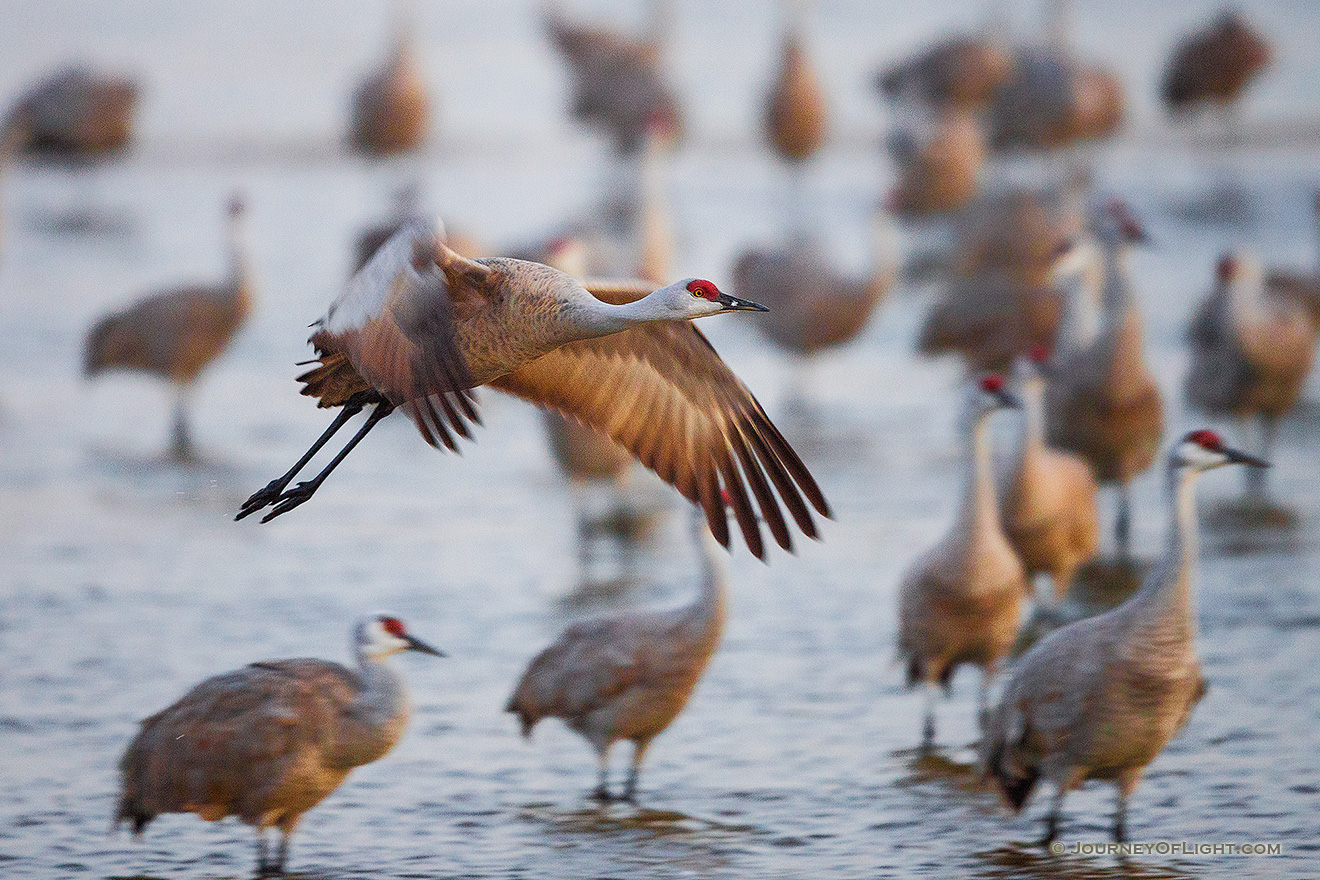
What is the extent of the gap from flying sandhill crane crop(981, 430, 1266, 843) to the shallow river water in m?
0.26

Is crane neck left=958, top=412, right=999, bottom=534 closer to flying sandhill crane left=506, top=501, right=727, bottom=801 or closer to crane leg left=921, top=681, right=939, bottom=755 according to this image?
crane leg left=921, top=681, right=939, bottom=755

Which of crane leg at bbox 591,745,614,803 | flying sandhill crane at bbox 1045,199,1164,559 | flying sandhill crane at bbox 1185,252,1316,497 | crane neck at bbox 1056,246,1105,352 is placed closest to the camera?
crane leg at bbox 591,745,614,803

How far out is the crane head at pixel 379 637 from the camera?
655 centimetres

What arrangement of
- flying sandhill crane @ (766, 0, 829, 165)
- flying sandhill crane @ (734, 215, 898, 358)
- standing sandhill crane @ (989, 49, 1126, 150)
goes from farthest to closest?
1. standing sandhill crane @ (989, 49, 1126, 150)
2. flying sandhill crane @ (766, 0, 829, 165)
3. flying sandhill crane @ (734, 215, 898, 358)

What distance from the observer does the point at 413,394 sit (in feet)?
18.2

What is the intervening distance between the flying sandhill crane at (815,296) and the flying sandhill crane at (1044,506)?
480 centimetres

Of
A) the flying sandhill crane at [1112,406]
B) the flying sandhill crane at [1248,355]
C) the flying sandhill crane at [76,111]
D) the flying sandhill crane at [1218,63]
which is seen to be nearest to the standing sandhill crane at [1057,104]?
the flying sandhill crane at [1218,63]

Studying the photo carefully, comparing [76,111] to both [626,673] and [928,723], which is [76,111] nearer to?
[928,723]

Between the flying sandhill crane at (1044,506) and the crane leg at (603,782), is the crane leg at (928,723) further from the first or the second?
the flying sandhill crane at (1044,506)

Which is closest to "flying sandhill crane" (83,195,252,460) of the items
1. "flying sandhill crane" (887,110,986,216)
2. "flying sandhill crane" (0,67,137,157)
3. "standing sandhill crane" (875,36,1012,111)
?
"flying sandhill crane" (887,110,986,216)

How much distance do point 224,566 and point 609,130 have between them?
624 inches

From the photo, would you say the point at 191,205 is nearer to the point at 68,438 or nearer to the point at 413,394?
the point at 68,438

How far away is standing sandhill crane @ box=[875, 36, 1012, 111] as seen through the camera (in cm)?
2622

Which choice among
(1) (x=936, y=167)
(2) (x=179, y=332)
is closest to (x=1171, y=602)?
(2) (x=179, y=332)
